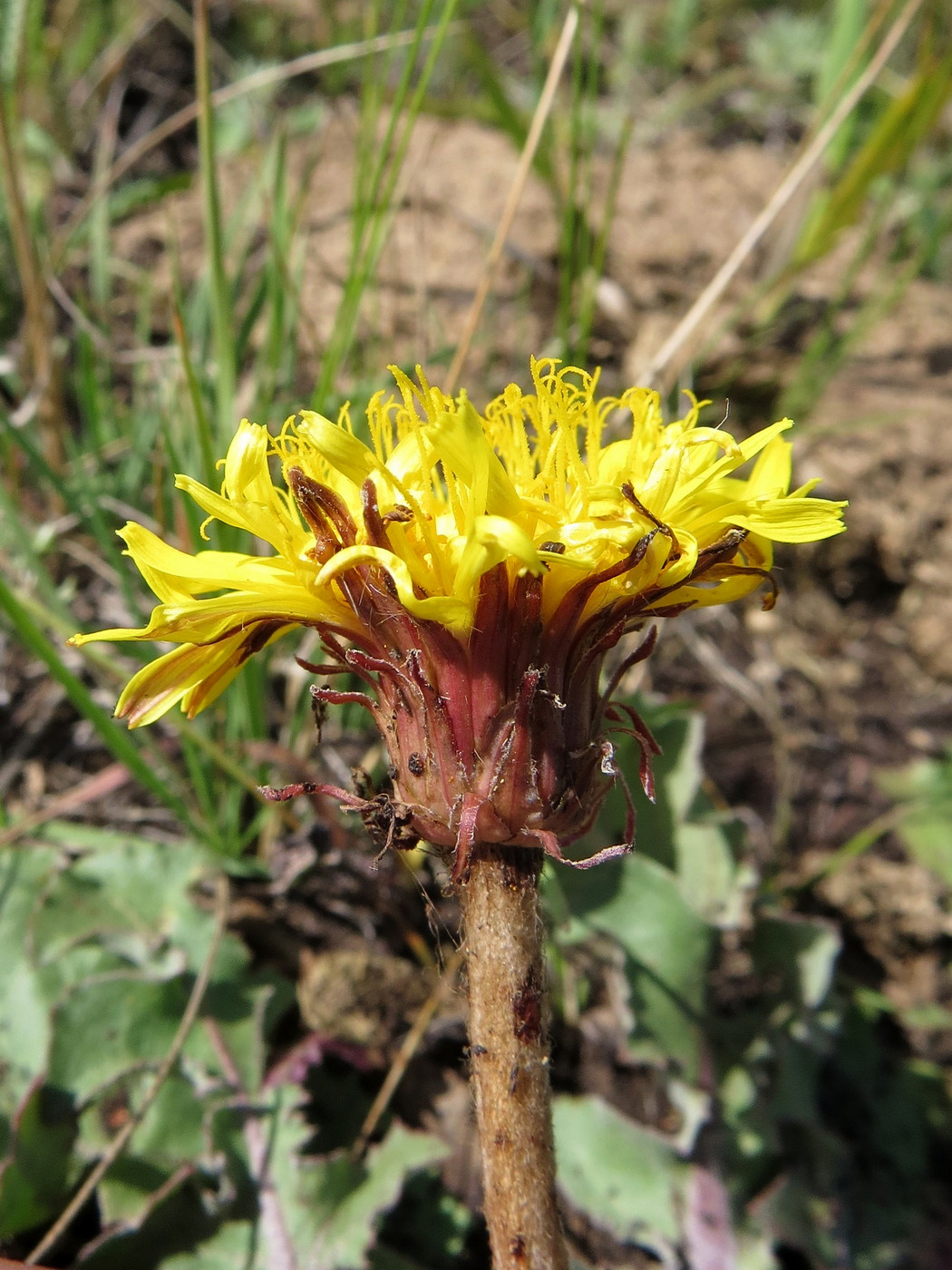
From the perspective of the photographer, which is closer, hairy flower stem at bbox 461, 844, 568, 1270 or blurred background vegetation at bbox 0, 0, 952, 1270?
hairy flower stem at bbox 461, 844, 568, 1270

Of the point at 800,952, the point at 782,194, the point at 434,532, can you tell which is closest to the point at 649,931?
the point at 800,952

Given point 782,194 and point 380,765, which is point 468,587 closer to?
point 380,765

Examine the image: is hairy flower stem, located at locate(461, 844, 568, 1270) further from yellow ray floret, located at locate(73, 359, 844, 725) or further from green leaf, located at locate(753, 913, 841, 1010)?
green leaf, located at locate(753, 913, 841, 1010)

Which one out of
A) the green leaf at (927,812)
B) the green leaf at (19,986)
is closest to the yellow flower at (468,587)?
the green leaf at (19,986)

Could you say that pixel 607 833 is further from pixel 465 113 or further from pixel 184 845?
pixel 465 113

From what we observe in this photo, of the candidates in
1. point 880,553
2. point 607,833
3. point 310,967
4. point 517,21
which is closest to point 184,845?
point 310,967

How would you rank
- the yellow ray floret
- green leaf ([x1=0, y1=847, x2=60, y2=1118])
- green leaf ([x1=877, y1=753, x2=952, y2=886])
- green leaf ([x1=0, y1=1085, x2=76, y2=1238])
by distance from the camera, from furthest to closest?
1. green leaf ([x1=877, y1=753, x2=952, y2=886])
2. green leaf ([x1=0, y1=847, x2=60, y2=1118])
3. green leaf ([x1=0, y1=1085, x2=76, y2=1238])
4. the yellow ray floret

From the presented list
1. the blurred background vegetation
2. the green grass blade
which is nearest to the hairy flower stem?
the blurred background vegetation
